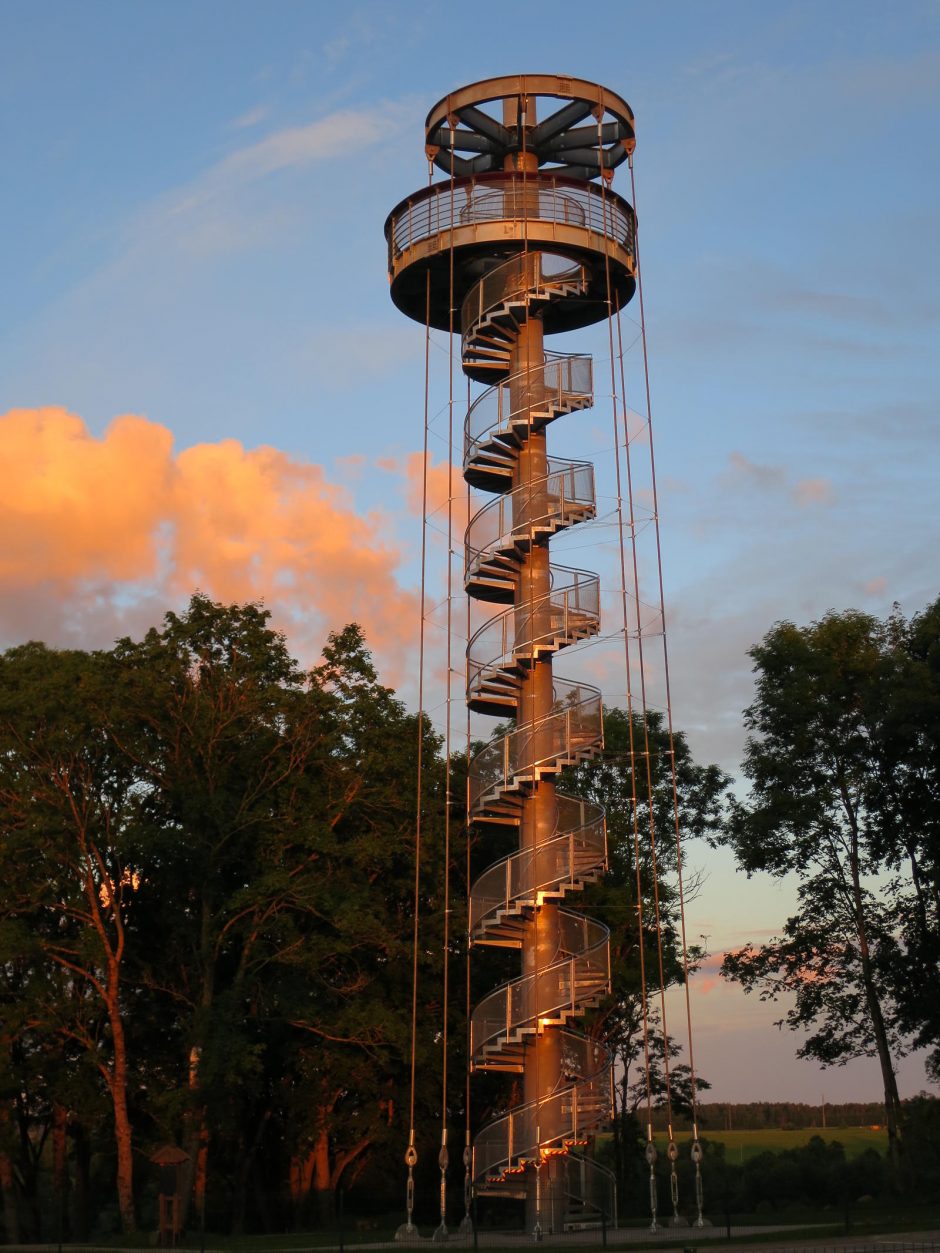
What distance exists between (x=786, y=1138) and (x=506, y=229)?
192 ft

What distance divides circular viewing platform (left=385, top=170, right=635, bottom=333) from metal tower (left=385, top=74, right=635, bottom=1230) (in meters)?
0.05

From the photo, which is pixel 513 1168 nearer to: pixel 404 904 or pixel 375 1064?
pixel 375 1064

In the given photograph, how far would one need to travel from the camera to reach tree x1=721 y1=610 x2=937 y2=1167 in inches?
1874

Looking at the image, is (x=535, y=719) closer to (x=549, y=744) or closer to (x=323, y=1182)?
(x=549, y=744)

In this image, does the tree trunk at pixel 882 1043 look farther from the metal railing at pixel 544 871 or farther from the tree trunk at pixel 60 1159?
the tree trunk at pixel 60 1159

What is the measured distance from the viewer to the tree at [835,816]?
156 ft

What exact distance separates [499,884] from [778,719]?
1814 centimetres

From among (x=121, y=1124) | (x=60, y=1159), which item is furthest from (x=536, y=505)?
(x=60, y=1159)

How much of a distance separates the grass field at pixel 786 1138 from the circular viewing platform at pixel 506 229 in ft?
131

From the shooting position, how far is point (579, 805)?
36.2 meters

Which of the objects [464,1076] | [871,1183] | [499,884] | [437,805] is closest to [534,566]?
[499,884]

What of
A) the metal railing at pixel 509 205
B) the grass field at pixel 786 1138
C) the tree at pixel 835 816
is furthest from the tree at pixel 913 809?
the grass field at pixel 786 1138

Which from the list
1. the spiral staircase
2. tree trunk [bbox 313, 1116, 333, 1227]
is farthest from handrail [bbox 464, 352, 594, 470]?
tree trunk [bbox 313, 1116, 333, 1227]

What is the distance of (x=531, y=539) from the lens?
122ft
